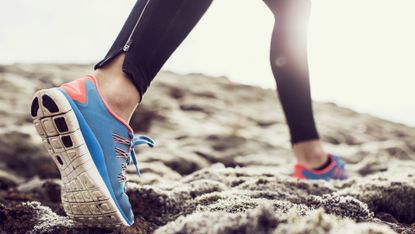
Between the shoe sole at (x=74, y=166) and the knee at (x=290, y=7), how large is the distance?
1.32 metres

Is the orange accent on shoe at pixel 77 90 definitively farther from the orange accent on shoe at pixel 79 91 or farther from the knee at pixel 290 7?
the knee at pixel 290 7

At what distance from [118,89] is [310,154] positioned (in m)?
1.52

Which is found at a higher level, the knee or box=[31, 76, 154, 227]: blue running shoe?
the knee

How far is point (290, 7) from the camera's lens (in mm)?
2418

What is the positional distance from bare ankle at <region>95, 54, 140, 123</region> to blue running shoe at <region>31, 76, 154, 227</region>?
0.03 meters

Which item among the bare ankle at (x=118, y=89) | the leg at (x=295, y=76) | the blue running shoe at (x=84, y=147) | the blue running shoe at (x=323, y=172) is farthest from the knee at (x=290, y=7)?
the blue running shoe at (x=84, y=147)

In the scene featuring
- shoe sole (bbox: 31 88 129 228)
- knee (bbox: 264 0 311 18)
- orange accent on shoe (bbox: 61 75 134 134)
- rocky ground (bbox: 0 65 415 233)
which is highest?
knee (bbox: 264 0 311 18)

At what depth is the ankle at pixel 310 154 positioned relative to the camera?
9.06 feet

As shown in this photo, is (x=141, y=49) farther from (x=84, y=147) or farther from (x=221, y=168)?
(x=221, y=168)

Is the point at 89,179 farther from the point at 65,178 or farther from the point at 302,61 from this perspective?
the point at 302,61

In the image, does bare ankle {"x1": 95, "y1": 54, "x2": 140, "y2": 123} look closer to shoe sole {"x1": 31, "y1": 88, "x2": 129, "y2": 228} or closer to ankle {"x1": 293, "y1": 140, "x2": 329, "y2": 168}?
shoe sole {"x1": 31, "y1": 88, "x2": 129, "y2": 228}

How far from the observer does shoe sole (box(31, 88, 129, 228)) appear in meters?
1.44

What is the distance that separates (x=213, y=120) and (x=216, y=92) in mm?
1372

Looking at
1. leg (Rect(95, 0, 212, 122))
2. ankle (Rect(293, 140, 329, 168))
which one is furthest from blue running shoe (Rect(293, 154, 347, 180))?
leg (Rect(95, 0, 212, 122))
